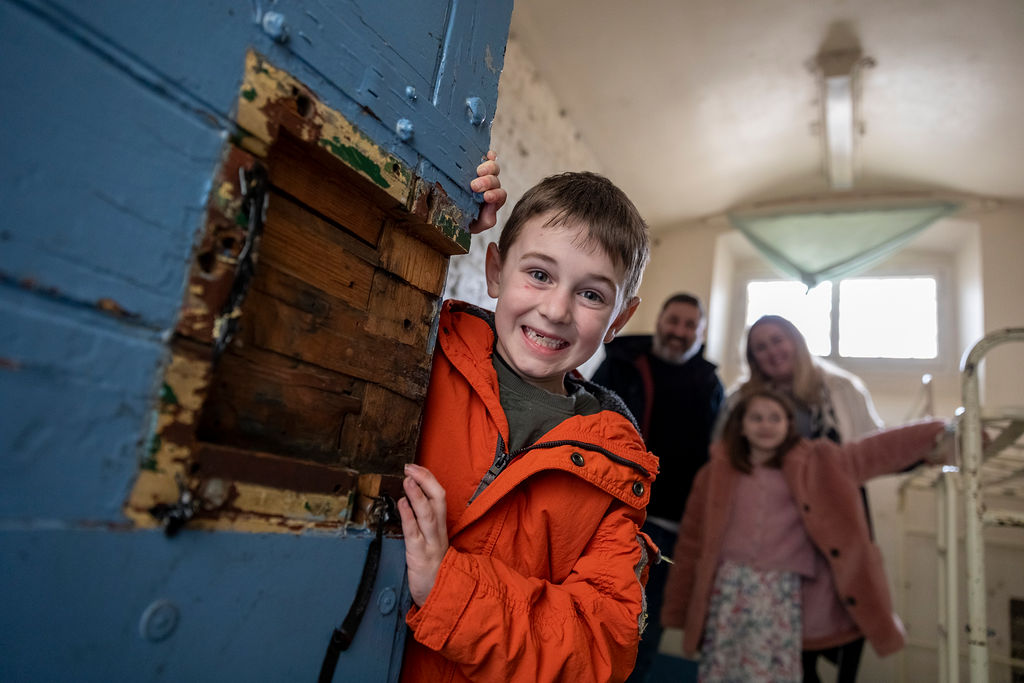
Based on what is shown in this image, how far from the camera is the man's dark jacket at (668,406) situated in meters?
2.51

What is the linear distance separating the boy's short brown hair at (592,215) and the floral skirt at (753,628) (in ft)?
4.92

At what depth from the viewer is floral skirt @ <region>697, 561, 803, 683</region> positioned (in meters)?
1.97

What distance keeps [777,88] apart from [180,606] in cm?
350

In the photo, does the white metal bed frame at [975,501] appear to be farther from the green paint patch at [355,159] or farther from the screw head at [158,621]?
the screw head at [158,621]

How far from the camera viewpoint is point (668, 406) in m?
2.60

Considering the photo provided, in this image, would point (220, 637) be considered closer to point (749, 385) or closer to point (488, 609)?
point (488, 609)

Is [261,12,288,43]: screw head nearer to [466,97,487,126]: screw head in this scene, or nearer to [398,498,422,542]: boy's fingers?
[466,97,487,126]: screw head

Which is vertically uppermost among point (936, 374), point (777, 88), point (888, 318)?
point (777, 88)

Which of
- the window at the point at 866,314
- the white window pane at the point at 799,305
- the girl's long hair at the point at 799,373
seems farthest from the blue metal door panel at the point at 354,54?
the white window pane at the point at 799,305

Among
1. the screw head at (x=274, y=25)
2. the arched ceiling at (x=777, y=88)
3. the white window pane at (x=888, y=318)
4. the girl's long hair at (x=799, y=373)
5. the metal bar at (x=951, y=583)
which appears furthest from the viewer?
the white window pane at (x=888, y=318)

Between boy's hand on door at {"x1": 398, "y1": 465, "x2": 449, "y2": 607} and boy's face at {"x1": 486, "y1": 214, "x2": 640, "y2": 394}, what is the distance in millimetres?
302

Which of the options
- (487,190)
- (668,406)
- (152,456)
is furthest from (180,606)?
(668,406)

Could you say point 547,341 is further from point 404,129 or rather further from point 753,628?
point 753,628

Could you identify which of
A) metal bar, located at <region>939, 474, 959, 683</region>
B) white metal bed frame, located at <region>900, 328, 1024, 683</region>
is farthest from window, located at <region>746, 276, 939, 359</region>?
white metal bed frame, located at <region>900, 328, 1024, 683</region>
